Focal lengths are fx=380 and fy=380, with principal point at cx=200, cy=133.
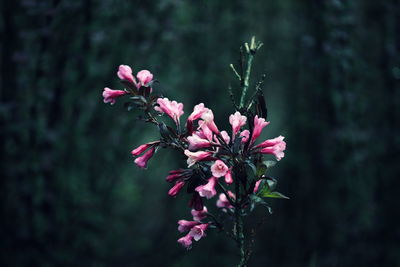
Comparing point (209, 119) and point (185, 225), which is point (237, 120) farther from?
point (185, 225)

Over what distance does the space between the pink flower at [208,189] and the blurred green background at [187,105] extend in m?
1.60

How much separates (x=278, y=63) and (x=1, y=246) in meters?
3.08

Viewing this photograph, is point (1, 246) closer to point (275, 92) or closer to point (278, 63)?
point (278, 63)

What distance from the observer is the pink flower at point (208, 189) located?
3.38 feet

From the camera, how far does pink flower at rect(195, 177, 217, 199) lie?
40.6 inches

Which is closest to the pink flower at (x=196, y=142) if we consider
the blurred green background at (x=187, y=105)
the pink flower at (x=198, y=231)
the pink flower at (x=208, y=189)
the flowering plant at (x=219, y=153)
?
the flowering plant at (x=219, y=153)

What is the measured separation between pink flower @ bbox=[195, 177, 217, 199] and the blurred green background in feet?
5.24

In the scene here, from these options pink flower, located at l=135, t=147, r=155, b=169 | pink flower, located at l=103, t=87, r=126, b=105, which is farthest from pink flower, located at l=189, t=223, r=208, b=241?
pink flower, located at l=103, t=87, r=126, b=105

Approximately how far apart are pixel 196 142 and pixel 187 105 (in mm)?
3337

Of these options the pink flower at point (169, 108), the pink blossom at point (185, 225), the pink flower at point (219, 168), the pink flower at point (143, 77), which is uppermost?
the pink flower at point (143, 77)

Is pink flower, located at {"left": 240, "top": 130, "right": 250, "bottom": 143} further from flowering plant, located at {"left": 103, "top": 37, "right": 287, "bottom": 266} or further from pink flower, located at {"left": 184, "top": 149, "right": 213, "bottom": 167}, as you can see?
A: pink flower, located at {"left": 184, "top": 149, "right": 213, "bottom": 167}

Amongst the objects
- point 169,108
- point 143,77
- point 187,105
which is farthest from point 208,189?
point 187,105

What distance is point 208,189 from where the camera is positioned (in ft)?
Result: 3.39

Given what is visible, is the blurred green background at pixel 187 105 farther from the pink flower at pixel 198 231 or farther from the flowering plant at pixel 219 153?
the pink flower at pixel 198 231
